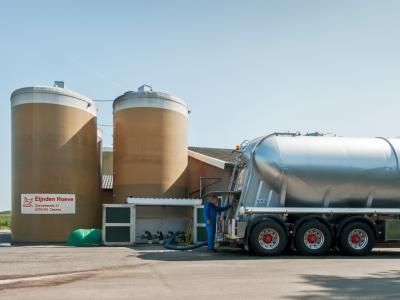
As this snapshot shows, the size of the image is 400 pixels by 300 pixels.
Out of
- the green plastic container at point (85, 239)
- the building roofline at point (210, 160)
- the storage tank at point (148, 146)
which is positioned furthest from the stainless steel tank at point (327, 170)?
the storage tank at point (148, 146)

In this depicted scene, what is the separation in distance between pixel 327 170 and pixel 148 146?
9.93 meters

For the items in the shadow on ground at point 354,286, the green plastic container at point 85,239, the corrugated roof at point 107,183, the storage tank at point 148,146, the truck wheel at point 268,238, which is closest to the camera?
the shadow on ground at point 354,286

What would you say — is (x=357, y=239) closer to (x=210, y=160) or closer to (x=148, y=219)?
(x=210, y=160)

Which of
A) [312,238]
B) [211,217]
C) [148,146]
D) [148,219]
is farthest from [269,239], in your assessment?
[148,146]

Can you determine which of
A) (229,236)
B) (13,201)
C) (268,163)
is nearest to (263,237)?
(229,236)

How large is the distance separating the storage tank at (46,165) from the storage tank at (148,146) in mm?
1994

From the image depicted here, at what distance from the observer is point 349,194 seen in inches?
612

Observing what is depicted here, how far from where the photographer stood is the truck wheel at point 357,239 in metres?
15.1

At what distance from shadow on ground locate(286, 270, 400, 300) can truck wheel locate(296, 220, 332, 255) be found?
424 centimetres

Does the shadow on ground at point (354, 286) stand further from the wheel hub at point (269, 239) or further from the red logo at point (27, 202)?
the red logo at point (27, 202)

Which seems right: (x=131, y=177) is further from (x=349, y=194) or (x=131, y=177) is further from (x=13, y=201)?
(x=349, y=194)

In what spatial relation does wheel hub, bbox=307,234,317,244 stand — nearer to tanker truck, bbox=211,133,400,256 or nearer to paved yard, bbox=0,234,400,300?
tanker truck, bbox=211,133,400,256

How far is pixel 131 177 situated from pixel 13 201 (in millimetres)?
5222

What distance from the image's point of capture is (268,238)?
14.9 metres
